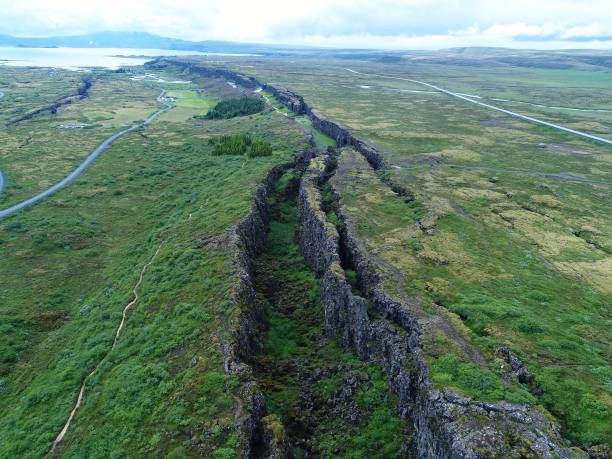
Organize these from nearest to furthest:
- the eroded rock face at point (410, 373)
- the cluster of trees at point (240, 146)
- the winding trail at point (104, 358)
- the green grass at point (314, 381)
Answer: the eroded rock face at point (410, 373) → the winding trail at point (104, 358) → the green grass at point (314, 381) → the cluster of trees at point (240, 146)

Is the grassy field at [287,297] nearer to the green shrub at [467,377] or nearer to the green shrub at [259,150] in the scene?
the green shrub at [467,377]

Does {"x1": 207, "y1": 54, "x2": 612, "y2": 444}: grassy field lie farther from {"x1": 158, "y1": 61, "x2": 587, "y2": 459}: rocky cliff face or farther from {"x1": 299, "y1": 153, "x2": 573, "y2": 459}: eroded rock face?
{"x1": 158, "y1": 61, "x2": 587, "y2": 459}: rocky cliff face

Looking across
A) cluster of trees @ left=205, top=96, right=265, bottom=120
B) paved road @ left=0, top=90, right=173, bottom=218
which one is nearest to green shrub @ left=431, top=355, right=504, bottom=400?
paved road @ left=0, top=90, right=173, bottom=218

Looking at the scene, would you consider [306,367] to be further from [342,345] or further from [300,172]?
[300,172]

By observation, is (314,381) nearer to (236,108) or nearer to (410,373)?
(410,373)

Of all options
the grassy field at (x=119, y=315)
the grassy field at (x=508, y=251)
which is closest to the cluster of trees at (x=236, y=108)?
the grassy field at (x=508, y=251)

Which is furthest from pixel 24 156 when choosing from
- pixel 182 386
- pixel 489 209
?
pixel 489 209

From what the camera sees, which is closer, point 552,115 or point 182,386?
point 182,386
